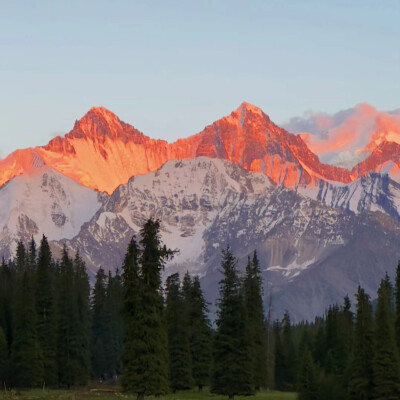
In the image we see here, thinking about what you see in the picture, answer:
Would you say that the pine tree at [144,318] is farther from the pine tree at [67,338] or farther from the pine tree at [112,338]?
the pine tree at [112,338]

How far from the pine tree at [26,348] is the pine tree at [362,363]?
35331 mm

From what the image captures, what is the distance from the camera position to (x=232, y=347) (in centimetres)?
11669

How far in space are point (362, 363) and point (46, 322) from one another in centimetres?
4057

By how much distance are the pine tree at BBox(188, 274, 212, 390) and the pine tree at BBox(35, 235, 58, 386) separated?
17400mm

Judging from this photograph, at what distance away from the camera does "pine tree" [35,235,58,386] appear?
136 m

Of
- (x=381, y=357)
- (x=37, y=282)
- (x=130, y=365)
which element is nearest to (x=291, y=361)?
(x=37, y=282)

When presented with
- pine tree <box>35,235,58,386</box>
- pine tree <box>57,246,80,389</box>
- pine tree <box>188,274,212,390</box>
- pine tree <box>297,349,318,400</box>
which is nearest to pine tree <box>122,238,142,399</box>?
pine tree <box>297,349,318,400</box>

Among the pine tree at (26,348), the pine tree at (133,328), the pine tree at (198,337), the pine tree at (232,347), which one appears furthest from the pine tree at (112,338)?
the pine tree at (133,328)

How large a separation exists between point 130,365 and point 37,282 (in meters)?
55.4

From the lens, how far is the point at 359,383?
122 metres

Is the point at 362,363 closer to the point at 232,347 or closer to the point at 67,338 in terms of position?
the point at 232,347

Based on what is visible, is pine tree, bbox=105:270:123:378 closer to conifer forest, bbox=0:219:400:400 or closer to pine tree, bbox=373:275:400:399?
conifer forest, bbox=0:219:400:400

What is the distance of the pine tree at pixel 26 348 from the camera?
12888cm

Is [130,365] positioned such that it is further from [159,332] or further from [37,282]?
[37,282]
